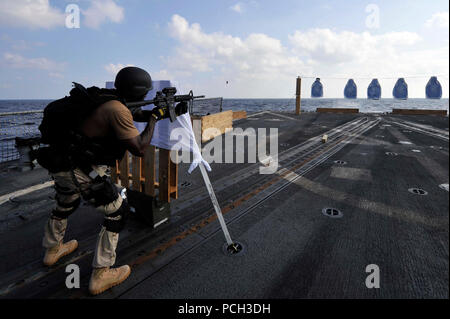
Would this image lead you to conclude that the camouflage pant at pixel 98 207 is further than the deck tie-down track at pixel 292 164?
No

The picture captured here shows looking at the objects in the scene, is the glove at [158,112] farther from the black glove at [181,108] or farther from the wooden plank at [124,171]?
the wooden plank at [124,171]

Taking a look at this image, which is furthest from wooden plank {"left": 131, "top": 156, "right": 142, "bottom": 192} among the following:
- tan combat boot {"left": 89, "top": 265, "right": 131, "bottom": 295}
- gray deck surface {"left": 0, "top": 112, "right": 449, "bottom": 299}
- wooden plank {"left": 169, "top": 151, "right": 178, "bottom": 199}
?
tan combat boot {"left": 89, "top": 265, "right": 131, "bottom": 295}

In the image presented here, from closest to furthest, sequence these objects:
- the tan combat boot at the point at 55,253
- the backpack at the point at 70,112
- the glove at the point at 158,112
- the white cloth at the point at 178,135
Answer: the backpack at the point at 70,112
the glove at the point at 158,112
the tan combat boot at the point at 55,253
the white cloth at the point at 178,135

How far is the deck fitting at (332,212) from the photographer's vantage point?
4398 millimetres

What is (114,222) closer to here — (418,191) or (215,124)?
(418,191)

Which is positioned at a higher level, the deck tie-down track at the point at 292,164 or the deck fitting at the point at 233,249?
the deck tie-down track at the point at 292,164

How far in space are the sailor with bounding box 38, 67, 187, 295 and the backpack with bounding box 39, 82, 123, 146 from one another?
0.03 meters

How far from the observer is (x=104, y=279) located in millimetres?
2680

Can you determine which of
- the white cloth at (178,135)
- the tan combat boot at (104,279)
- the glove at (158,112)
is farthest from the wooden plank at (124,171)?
the tan combat boot at (104,279)

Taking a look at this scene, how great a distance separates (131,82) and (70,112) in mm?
736

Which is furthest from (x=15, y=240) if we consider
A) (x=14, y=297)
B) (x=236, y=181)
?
(x=236, y=181)

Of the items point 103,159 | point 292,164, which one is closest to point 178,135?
point 103,159
